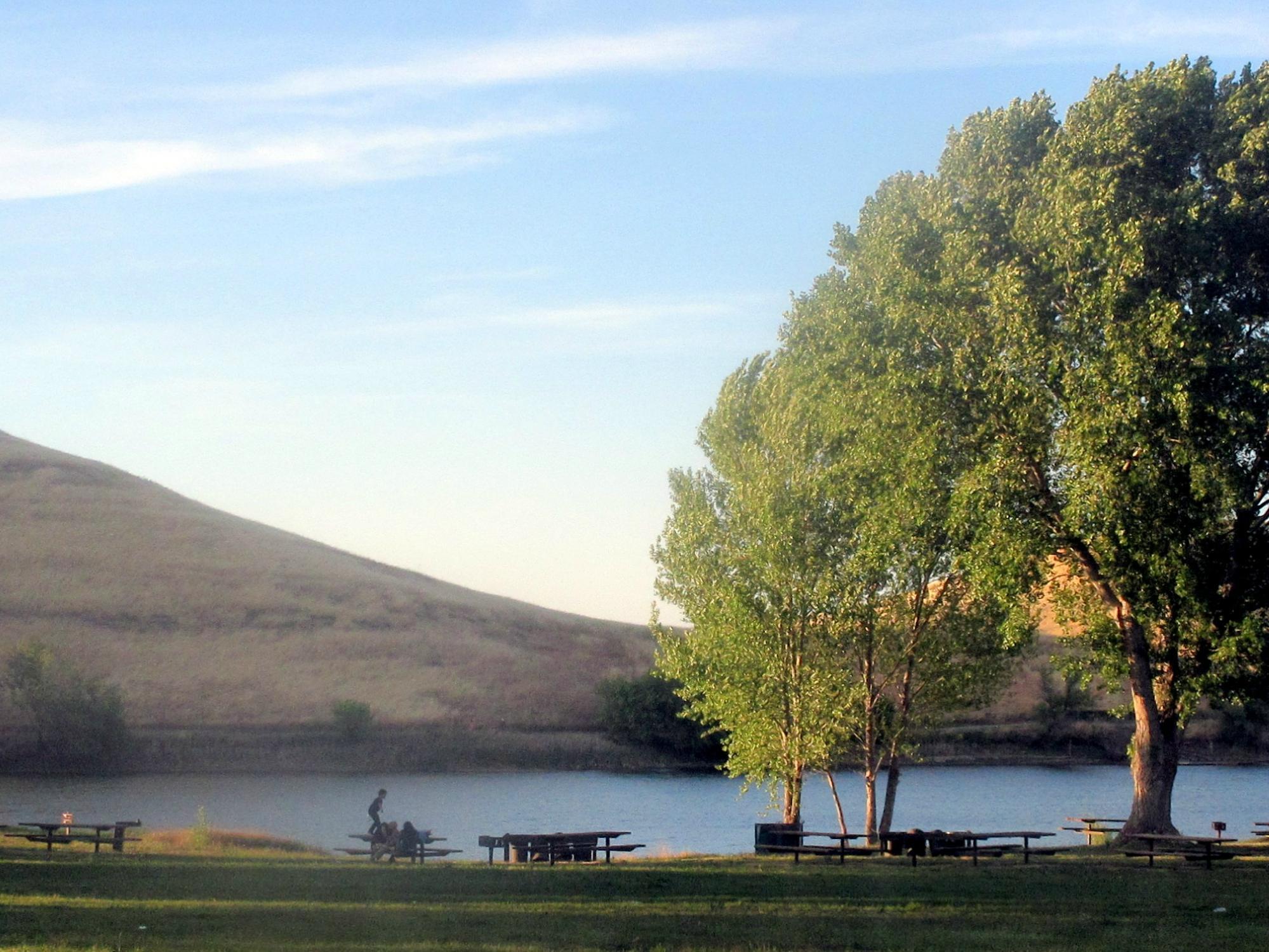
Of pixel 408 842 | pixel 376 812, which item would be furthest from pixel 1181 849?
pixel 376 812

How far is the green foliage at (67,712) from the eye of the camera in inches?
2987

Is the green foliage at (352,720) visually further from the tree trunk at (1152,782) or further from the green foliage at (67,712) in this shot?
the tree trunk at (1152,782)

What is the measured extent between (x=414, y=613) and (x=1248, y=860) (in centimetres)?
8837

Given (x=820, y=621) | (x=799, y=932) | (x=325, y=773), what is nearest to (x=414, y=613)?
(x=325, y=773)

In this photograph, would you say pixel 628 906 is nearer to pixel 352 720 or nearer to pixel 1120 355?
pixel 1120 355

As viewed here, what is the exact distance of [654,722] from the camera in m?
86.6

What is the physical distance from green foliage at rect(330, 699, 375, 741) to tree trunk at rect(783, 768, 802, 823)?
52.4m

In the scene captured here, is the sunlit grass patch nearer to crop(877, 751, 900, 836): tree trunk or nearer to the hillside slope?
crop(877, 751, 900, 836): tree trunk

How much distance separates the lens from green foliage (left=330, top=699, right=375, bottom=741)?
276 feet

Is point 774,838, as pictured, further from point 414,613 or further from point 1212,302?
point 414,613

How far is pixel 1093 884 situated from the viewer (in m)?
22.3

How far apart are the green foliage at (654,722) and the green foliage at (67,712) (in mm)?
32042

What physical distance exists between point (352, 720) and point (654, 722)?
20351 millimetres

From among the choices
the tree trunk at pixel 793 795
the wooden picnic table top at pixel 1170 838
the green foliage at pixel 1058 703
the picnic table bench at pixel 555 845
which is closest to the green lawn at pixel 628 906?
the wooden picnic table top at pixel 1170 838
